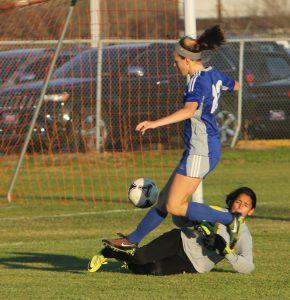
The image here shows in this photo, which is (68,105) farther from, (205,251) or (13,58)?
(205,251)

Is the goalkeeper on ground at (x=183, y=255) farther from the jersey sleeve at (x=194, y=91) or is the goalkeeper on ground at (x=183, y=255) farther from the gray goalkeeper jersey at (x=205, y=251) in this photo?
the jersey sleeve at (x=194, y=91)

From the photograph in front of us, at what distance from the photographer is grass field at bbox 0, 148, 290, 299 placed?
774 cm

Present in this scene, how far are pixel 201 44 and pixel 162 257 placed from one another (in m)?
1.63

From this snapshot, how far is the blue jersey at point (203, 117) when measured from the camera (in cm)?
837

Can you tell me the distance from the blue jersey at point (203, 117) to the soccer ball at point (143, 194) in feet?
2.08

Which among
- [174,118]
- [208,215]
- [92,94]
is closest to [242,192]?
[208,215]

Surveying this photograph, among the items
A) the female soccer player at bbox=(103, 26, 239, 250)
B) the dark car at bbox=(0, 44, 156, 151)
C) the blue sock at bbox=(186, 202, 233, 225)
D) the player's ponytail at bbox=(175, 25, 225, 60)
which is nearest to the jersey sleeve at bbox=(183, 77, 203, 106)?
the female soccer player at bbox=(103, 26, 239, 250)

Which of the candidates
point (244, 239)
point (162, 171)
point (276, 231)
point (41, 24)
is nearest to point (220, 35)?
point (244, 239)

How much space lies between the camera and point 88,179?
56.4 feet

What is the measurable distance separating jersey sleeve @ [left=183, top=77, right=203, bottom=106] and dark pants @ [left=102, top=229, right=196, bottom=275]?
994 millimetres

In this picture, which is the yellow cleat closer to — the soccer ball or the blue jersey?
the soccer ball

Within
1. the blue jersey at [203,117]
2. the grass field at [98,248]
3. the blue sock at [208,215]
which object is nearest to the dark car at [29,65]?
the grass field at [98,248]

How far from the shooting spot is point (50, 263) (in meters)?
9.32

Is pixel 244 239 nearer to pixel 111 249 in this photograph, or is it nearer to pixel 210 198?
pixel 111 249
